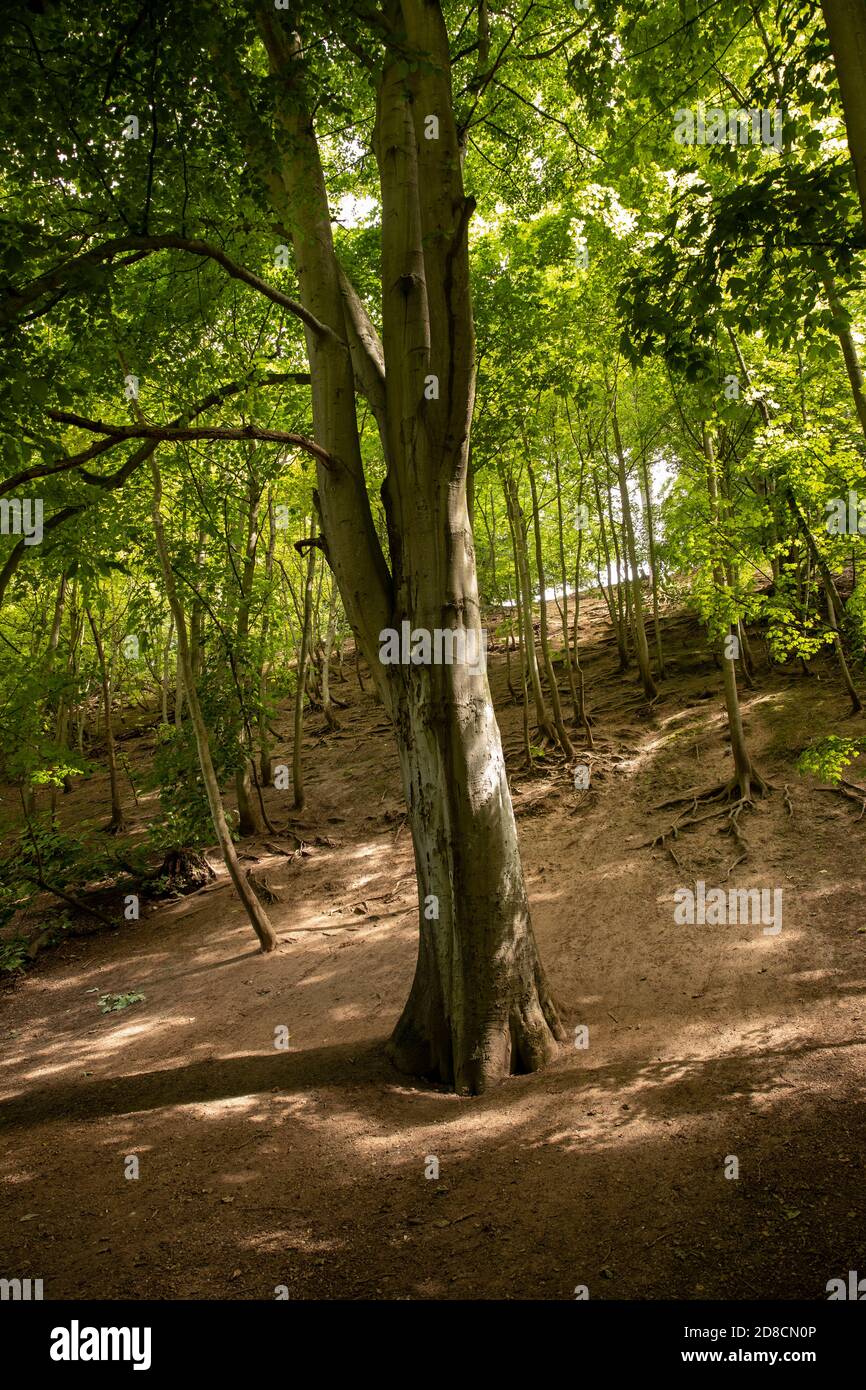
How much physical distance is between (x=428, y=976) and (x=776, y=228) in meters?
5.33

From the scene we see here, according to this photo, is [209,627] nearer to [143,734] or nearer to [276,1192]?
[276,1192]

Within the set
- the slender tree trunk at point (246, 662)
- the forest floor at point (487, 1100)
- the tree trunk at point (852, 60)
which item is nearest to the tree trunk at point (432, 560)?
the forest floor at point (487, 1100)

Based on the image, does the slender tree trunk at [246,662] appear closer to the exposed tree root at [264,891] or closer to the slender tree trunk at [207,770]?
the slender tree trunk at [207,770]

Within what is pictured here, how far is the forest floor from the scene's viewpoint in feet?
11.0

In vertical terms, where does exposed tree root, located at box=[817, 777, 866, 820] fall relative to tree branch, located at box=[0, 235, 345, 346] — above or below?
below

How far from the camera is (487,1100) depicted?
16.4 feet

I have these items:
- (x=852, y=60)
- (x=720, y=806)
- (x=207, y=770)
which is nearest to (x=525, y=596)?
(x=720, y=806)

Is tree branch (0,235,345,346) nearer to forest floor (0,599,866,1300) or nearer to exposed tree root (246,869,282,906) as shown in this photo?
forest floor (0,599,866,1300)

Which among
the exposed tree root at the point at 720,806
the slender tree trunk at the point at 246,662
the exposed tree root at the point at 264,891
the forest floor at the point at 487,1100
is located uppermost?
the slender tree trunk at the point at 246,662

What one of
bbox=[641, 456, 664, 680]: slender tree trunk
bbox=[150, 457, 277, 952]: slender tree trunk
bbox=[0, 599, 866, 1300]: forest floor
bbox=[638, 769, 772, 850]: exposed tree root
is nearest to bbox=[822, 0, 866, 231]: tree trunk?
bbox=[0, 599, 866, 1300]: forest floor

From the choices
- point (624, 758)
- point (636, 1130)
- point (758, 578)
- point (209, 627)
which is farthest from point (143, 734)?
point (636, 1130)

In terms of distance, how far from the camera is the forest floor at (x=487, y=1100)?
3.36 m
